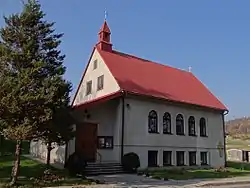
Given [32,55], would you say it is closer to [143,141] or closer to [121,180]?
[121,180]

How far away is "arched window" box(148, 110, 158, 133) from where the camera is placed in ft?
78.7

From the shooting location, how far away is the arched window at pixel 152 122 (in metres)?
24.0

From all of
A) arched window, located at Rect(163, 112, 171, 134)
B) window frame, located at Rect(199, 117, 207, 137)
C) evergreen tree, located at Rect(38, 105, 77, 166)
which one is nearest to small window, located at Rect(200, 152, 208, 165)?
window frame, located at Rect(199, 117, 207, 137)

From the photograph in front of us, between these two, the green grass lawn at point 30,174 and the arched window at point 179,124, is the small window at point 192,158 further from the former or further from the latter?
the green grass lawn at point 30,174

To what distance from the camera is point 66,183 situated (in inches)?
596

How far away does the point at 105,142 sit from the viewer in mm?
22703

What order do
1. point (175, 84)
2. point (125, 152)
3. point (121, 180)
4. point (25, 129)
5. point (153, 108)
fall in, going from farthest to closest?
point (175, 84) < point (153, 108) < point (125, 152) < point (121, 180) < point (25, 129)

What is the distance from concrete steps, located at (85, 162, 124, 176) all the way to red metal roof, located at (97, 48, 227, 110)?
5.34 meters

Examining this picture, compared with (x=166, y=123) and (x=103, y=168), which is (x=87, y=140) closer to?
(x=103, y=168)

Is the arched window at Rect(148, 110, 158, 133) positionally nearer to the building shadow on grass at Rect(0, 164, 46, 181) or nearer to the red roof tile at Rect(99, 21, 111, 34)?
the building shadow on grass at Rect(0, 164, 46, 181)

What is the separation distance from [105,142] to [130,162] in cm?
279

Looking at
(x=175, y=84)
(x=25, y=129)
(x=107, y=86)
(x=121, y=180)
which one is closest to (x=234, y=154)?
(x=175, y=84)

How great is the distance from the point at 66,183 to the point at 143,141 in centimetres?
909

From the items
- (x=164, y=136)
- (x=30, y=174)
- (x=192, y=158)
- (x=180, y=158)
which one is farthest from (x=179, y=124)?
(x=30, y=174)
